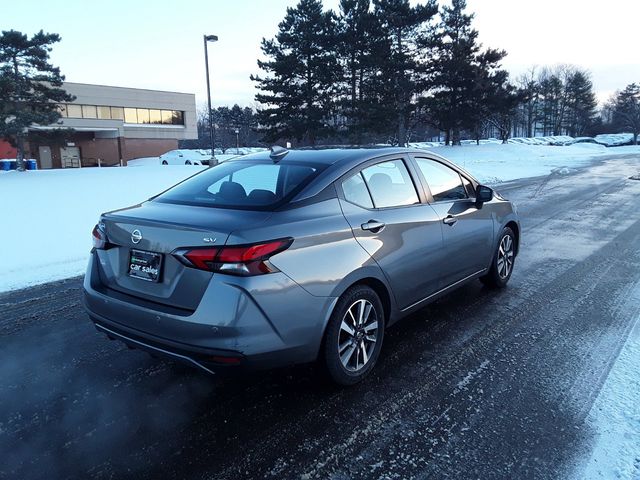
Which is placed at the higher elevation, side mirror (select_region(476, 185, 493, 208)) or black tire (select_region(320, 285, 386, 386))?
side mirror (select_region(476, 185, 493, 208))

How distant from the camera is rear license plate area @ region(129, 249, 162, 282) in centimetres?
288

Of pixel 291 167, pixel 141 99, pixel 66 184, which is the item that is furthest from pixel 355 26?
pixel 291 167

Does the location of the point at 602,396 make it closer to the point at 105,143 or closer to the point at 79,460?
the point at 79,460

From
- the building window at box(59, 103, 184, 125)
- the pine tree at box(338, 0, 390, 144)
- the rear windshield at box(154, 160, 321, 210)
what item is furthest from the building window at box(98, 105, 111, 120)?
the rear windshield at box(154, 160, 321, 210)

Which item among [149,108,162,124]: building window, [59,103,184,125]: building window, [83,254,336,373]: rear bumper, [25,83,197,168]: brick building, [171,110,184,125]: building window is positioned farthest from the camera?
[171,110,184,125]: building window

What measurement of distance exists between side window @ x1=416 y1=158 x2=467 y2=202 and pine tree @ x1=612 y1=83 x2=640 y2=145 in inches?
2908

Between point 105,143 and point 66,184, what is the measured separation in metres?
39.1

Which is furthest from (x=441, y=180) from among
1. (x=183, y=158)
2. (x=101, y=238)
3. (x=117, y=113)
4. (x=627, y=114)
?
(x=627, y=114)

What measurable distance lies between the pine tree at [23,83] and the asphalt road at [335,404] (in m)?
23.7

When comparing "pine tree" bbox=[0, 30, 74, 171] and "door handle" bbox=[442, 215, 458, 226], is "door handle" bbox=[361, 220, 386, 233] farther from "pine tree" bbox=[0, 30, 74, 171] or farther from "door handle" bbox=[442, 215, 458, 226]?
"pine tree" bbox=[0, 30, 74, 171]

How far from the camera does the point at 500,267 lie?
208 inches

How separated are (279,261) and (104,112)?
5595cm

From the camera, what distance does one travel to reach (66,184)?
1572cm

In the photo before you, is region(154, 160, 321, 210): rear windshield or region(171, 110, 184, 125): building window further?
region(171, 110, 184, 125): building window
